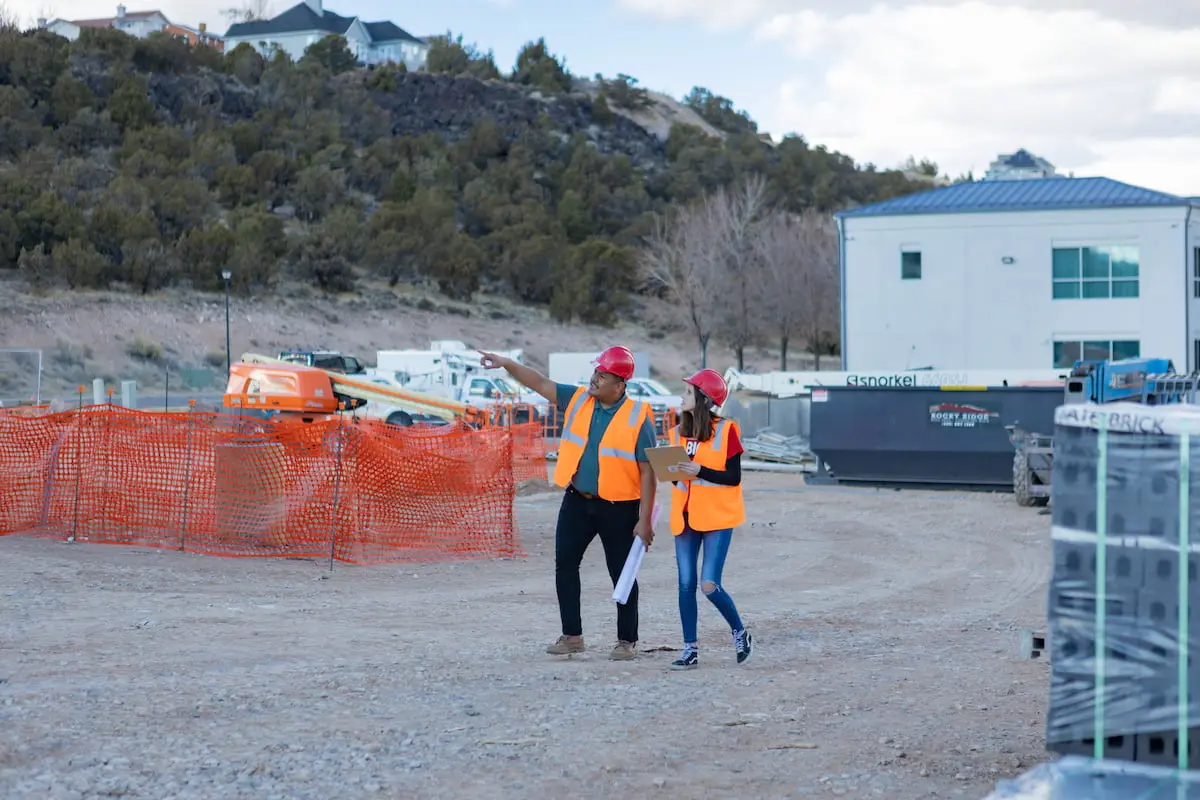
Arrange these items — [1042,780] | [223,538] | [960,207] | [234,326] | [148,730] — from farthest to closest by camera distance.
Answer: [234,326] < [960,207] < [223,538] < [148,730] < [1042,780]

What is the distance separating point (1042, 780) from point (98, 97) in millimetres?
83229

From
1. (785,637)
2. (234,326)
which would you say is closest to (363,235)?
(234,326)

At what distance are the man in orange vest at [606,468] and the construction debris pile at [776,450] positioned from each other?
22.2 meters

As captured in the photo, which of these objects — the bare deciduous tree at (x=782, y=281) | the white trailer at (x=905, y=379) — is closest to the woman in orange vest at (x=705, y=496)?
the white trailer at (x=905, y=379)

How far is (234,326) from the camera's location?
60.0 metres

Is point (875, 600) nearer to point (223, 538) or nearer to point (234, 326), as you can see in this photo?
point (223, 538)

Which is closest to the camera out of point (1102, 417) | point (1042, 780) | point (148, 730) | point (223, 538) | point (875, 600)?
point (1102, 417)

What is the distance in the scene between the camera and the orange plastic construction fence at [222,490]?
1520 cm

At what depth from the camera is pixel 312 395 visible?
1379 inches

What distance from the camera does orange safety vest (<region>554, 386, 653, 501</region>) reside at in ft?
29.3

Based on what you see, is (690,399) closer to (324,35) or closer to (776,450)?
(776,450)

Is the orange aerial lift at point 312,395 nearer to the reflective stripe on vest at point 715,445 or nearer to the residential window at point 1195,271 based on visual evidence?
the residential window at point 1195,271

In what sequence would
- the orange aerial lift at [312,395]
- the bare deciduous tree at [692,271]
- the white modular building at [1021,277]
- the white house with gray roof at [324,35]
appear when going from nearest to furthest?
1. the orange aerial lift at [312,395]
2. the white modular building at [1021,277]
3. the bare deciduous tree at [692,271]
4. the white house with gray roof at [324,35]

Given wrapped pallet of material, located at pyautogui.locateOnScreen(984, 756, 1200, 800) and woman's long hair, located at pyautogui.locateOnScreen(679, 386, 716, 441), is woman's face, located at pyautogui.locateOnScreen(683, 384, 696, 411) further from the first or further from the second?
wrapped pallet of material, located at pyautogui.locateOnScreen(984, 756, 1200, 800)
